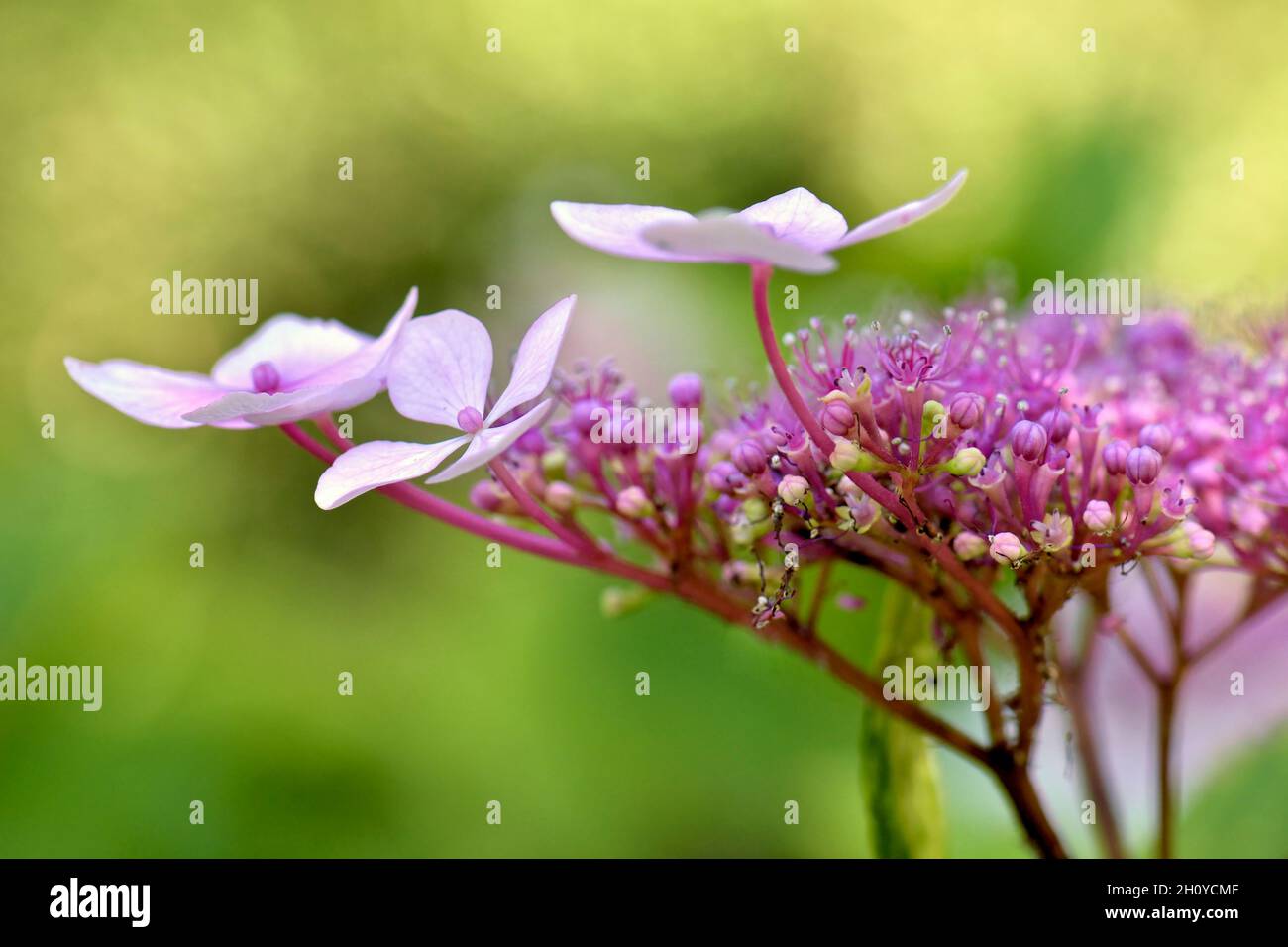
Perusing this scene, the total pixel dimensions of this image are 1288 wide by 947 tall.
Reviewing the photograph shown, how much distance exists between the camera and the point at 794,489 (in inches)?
19.6

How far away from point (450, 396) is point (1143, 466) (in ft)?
0.99

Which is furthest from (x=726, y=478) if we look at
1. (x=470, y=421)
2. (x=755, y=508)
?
(x=470, y=421)

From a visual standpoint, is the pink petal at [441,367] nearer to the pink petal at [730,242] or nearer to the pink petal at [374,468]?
the pink petal at [374,468]

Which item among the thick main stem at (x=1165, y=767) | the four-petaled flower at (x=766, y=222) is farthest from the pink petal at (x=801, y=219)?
the thick main stem at (x=1165, y=767)

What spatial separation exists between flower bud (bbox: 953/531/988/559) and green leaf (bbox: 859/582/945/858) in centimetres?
15

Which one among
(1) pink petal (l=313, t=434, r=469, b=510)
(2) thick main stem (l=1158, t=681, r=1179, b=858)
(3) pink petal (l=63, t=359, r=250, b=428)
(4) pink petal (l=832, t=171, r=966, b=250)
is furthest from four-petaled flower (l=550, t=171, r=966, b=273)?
(2) thick main stem (l=1158, t=681, r=1179, b=858)

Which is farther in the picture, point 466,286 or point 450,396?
point 466,286

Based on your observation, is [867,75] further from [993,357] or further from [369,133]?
[993,357]

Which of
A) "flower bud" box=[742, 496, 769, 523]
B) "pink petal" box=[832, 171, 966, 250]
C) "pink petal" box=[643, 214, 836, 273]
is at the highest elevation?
"pink petal" box=[832, 171, 966, 250]

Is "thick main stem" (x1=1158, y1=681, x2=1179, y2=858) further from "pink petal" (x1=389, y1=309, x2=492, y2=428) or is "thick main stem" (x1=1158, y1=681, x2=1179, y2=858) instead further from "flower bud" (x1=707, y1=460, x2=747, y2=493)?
"pink petal" (x1=389, y1=309, x2=492, y2=428)

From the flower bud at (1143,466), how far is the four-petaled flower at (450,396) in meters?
0.24

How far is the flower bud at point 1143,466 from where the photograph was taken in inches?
19.4

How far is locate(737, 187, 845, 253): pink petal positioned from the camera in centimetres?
47

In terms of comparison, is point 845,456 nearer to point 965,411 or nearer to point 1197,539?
point 965,411
